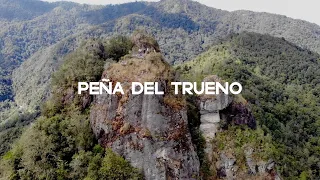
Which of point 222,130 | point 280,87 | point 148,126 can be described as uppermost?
point 148,126

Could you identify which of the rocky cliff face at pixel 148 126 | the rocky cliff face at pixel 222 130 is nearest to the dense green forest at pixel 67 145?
the rocky cliff face at pixel 148 126

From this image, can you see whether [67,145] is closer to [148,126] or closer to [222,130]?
[148,126]

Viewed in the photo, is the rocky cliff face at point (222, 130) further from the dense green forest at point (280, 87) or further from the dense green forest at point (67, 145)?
the dense green forest at point (67, 145)

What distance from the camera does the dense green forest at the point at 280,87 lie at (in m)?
60.3

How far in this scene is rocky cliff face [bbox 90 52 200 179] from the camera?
107ft

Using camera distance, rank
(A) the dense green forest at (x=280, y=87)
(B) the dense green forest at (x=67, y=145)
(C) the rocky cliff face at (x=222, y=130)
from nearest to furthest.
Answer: (B) the dense green forest at (x=67, y=145) < (C) the rocky cliff face at (x=222, y=130) < (A) the dense green forest at (x=280, y=87)

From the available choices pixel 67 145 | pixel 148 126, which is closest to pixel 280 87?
pixel 148 126

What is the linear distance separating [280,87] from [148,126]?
245 feet

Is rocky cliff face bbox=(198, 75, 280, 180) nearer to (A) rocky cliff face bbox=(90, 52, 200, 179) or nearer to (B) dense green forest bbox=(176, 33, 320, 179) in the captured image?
(A) rocky cliff face bbox=(90, 52, 200, 179)

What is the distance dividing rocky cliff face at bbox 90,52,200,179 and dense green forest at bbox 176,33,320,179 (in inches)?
477

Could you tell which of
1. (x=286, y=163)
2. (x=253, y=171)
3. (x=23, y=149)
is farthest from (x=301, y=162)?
(x=23, y=149)

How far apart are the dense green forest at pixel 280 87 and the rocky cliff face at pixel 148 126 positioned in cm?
1210

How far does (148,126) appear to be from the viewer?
33219mm

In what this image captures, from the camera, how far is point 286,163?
54781mm
